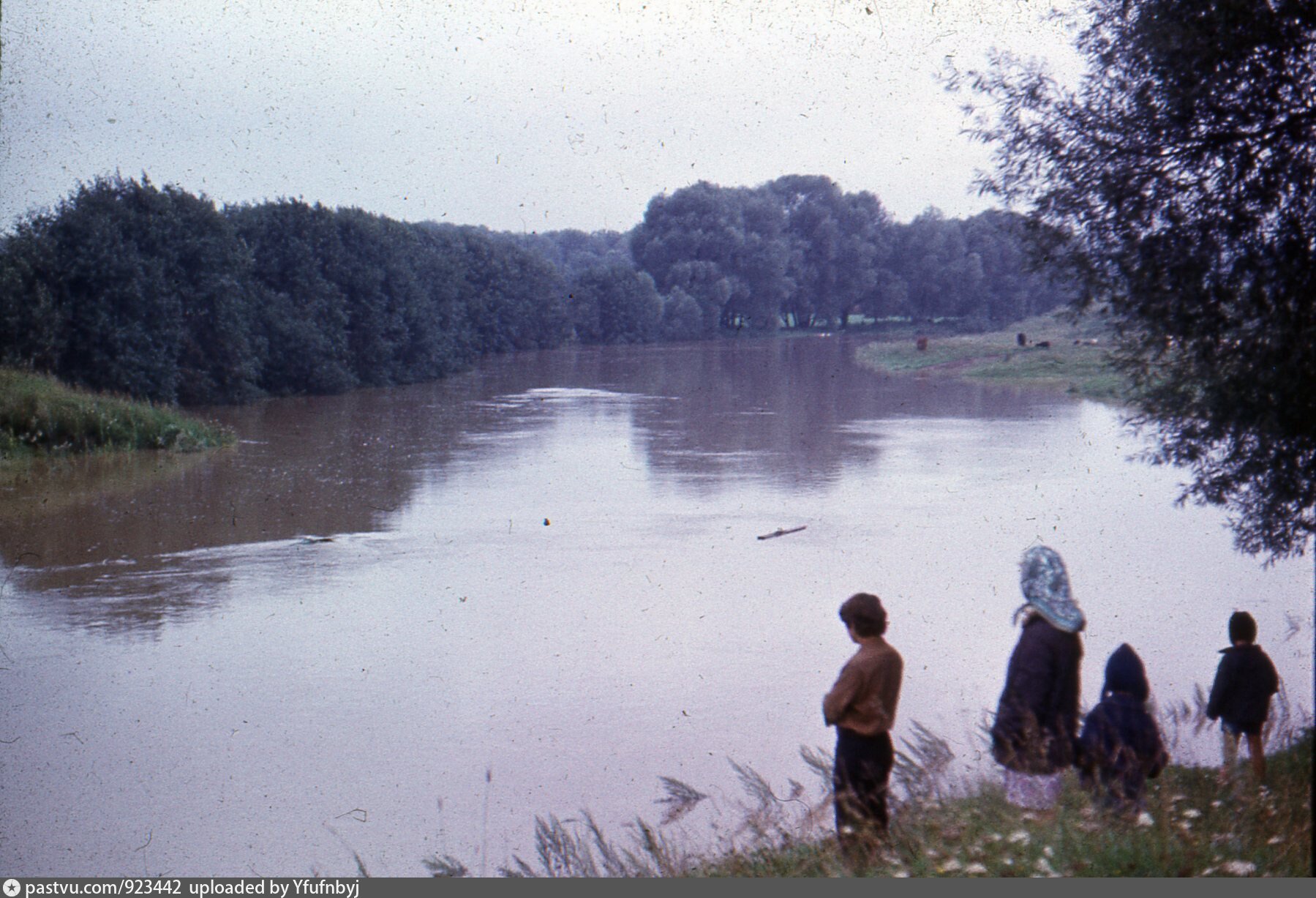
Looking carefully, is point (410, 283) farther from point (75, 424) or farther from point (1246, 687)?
point (1246, 687)

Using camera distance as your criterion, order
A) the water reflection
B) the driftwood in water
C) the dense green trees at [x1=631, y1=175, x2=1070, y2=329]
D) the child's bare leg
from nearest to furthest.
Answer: the child's bare leg → the water reflection → the driftwood in water → the dense green trees at [x1=631, y1=175, x2=1070, y2=329]

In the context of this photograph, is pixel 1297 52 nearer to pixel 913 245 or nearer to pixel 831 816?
pixel 831 816

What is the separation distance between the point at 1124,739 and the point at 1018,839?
0.74 meters

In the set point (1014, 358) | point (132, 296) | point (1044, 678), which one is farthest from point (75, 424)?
point (1014, 358)

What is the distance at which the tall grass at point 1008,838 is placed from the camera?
4.87 meters

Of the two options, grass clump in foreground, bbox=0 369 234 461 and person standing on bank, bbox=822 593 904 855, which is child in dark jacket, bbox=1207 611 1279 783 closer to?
person standing on bank, bbox=822 593 904 855

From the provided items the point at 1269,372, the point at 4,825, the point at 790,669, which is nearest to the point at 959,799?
the point at 1269,372

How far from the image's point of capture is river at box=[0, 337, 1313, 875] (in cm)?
821

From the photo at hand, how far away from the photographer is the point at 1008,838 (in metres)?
5.08

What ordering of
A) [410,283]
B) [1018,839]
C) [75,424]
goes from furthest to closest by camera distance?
[410,283], [75,424], [1018,839]

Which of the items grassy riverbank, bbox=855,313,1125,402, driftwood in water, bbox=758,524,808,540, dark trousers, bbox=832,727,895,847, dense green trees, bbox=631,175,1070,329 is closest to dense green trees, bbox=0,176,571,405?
dense green trees, bbox=631,175,1070,329

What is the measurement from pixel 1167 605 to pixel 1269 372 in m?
6.08

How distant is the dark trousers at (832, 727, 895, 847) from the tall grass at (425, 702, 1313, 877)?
0.12m

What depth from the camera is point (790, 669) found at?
36.5 feet
